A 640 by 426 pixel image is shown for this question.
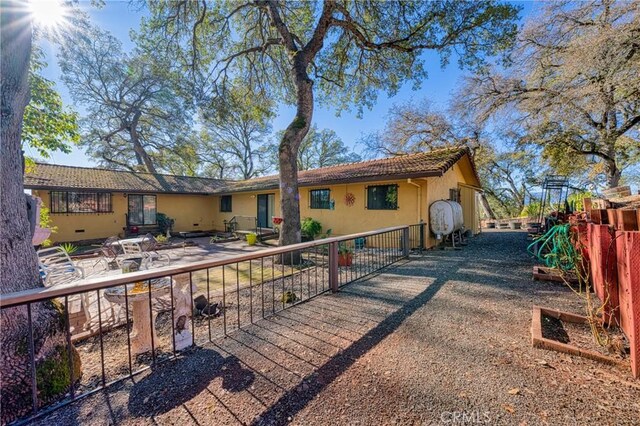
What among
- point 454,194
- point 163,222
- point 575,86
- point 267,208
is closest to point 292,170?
point 267,208

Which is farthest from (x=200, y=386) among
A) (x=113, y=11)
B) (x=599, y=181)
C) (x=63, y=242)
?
(x=599, y=181)

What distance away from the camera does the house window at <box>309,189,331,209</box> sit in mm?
11604

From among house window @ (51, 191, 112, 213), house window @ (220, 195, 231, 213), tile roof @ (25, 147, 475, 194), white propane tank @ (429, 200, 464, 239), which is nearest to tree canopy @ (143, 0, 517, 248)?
tile roof @ (25, 147, 475, 194)

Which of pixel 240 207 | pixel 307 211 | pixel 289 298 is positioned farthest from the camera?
pixel 240 207

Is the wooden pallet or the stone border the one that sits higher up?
the wooden pallet

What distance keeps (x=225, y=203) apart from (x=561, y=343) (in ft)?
55.3

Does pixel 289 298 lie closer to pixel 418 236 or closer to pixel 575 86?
pixel 418 236

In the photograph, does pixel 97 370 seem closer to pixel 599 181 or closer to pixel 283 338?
pixel 283 338

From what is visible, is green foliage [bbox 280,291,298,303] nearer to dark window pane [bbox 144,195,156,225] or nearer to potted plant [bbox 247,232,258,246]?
potted plant [bbox 247,232,258,246]

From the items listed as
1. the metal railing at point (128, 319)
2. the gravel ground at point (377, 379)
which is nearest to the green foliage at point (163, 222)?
the metal railing at point (128, 319)

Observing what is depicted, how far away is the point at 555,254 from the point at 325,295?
4147mm

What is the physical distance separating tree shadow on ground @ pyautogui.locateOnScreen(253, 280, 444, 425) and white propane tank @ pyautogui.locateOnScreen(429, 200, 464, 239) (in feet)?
18.2

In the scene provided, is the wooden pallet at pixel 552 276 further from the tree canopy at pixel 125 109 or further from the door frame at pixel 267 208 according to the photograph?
the tree canopy at pixel 125 109

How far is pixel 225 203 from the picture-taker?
669 inches
